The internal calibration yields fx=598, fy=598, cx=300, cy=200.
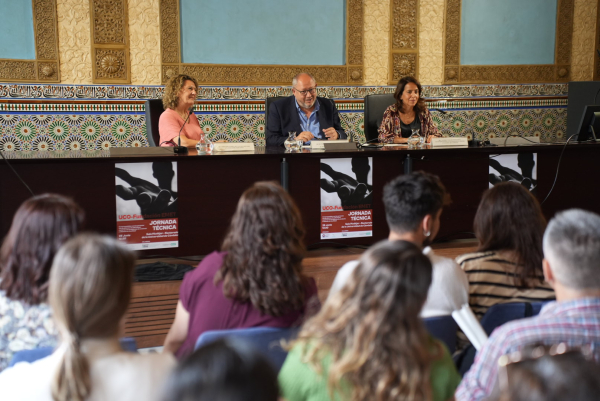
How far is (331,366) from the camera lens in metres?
1.06

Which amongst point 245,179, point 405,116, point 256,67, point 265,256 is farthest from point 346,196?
point 256,67

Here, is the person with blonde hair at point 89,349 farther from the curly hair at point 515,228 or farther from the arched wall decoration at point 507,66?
the arched wall decoration at point 507,66

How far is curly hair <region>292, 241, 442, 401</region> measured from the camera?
1.02 meters

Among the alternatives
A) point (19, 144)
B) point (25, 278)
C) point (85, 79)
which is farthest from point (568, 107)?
point (25, 278)

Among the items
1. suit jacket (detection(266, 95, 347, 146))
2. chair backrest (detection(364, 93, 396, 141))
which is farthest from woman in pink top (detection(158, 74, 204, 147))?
chair backrest (detection(364, 93, 396, 141))

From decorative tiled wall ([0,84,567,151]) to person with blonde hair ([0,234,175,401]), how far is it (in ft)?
16.0

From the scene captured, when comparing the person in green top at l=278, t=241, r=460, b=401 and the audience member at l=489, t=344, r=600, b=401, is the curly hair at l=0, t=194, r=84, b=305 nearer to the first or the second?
the person in green top at l=278, t=241, r=460, b=401

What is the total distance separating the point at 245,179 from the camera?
154 inches

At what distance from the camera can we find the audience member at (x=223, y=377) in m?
0.68

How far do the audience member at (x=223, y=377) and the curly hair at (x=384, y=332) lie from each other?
1.10 feet

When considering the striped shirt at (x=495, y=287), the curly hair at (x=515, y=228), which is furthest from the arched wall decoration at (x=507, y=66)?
the striped shirt at (x=495, y=287)

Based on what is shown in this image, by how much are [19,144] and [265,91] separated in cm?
238

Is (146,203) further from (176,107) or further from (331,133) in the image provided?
(331,133)

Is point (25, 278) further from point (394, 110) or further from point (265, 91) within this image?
point (265, 91)
